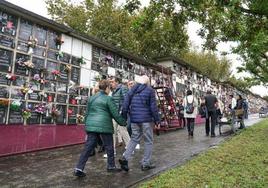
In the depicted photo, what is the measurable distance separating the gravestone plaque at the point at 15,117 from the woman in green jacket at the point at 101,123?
298 centimetres

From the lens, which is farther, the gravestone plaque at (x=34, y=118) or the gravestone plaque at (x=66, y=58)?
the gravestone plaque at (x=66, y=58)

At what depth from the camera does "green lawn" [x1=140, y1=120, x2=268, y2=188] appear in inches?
220

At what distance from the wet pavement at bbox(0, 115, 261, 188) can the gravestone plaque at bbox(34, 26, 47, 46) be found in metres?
3.20

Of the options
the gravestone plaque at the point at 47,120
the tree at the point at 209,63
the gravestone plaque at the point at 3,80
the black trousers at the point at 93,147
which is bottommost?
the black trousers at the point at 93,147

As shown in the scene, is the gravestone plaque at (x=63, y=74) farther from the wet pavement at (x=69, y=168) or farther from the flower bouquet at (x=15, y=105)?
the wet pavement at (x=69, y=168)

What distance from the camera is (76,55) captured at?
11.1m

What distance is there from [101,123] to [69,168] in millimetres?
1464

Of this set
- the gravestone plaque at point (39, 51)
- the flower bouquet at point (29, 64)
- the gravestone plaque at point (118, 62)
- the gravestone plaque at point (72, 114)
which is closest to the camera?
the flower bouquet at point (29, 64)

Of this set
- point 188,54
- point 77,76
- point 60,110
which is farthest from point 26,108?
point 188,54

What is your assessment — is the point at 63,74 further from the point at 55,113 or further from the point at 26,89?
the point at 26,89

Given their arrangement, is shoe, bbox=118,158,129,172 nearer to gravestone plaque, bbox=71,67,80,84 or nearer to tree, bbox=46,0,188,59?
gravestone plaque, bbox=71,67,80,84

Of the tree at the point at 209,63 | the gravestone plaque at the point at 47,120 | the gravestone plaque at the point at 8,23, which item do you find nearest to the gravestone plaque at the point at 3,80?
the gravestone plaque at the point at 8,23

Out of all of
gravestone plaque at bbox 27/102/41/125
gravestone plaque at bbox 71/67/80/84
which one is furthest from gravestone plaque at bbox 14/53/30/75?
gravestone plaque at bbox 71/67/80/84

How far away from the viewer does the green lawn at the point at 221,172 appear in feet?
18.4
